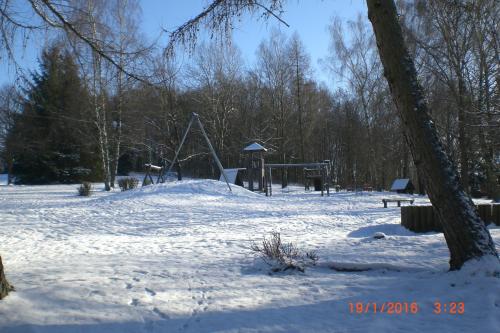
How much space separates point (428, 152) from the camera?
4375 millimetres

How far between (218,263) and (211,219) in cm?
509

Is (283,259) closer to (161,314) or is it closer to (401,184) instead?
(161,314)

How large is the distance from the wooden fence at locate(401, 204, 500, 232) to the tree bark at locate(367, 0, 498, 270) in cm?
385

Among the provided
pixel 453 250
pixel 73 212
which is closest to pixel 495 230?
pixel 453 250

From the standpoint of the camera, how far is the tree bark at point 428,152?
4258 mm

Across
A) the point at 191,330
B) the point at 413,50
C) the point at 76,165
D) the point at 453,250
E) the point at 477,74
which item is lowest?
the point at 191,330

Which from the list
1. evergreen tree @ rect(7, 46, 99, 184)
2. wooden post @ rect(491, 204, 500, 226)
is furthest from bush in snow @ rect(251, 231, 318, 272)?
evergreen tree @ rect(7, 46, 99, 184)

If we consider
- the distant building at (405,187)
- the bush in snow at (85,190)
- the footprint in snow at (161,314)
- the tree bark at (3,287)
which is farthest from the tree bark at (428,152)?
the distant building at (405,187)

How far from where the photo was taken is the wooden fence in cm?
805

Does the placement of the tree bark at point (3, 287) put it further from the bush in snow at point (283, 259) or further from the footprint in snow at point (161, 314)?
the bush in snow at point (283, 259)

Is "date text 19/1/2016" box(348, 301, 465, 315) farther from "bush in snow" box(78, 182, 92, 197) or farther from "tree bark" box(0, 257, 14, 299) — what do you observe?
"bush in snow" box(78, 182, 92, 197)

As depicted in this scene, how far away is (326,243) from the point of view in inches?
279

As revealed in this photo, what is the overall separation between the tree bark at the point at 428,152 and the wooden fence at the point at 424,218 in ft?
12.6

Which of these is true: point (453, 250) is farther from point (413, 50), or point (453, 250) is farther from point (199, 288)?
point (413, 50)
